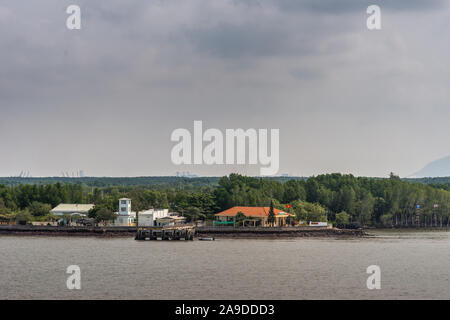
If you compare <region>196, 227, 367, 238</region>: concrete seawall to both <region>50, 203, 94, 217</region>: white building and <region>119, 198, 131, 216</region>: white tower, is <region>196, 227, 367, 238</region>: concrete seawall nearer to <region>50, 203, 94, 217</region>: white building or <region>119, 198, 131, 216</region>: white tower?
<region>119, 198, 131, 216</region>: white tower

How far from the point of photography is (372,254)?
7438cm

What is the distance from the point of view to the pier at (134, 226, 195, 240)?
9888 cm

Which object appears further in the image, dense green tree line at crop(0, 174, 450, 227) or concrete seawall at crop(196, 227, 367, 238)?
dense green tree line at crop(0, 174, 450, 227)

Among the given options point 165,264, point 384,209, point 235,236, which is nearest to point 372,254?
point 165,264

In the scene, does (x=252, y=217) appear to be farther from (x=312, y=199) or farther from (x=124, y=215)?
(x=312, y=199)

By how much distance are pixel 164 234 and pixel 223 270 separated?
138 feet

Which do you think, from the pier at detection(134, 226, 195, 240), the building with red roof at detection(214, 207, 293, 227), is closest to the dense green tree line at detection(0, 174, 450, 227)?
the building with red roof at detection(214, 207, 293, 227)

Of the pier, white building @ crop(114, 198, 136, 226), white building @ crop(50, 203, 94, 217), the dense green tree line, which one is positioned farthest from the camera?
the dense green tree line

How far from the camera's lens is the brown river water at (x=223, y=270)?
4806cm

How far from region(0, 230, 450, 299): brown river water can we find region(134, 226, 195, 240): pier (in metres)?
8.03

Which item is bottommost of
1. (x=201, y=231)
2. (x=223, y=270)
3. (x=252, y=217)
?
(x=223, y=270)

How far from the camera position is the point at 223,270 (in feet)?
194

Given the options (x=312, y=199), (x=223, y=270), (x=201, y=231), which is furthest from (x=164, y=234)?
(x=312, y=199)

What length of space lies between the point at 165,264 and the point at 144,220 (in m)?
49.9
